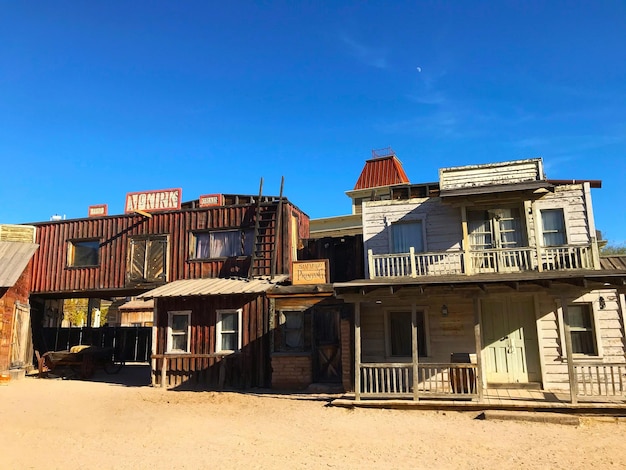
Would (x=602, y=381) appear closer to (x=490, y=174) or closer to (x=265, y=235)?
(x=490, y=174)

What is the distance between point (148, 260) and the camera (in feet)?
70.7

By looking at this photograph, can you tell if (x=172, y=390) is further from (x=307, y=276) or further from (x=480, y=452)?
(x=480, y=452)

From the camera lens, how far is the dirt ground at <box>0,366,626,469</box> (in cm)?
813

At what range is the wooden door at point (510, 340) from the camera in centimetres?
1442

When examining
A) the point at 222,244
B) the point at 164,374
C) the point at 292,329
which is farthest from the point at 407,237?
the point at 164,374

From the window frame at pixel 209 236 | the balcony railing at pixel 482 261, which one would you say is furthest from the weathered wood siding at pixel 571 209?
the window frame at pixel 209 236

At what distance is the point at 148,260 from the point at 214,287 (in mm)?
5008

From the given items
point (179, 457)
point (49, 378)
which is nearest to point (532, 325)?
point (179, 457)

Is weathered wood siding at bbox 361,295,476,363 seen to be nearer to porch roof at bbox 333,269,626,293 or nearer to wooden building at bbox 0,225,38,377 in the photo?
porch roof at bbox 333,269,626,293

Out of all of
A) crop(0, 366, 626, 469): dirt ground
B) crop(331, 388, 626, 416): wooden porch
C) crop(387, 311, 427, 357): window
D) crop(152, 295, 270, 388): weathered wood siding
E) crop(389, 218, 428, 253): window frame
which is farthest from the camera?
crop(152, 295, 270, 388): weathered wood siding

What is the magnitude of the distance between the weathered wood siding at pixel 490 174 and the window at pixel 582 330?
4.19 meters

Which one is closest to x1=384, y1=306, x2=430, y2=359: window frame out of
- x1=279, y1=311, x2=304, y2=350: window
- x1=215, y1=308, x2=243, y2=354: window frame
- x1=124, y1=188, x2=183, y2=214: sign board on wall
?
x1=279, y1=311, x2=304, y2=350: window

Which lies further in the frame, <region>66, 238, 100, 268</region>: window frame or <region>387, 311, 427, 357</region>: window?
<region>66, 238, 100, 268</region>: window frame

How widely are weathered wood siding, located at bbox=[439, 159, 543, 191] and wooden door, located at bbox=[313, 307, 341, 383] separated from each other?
5725 mm
